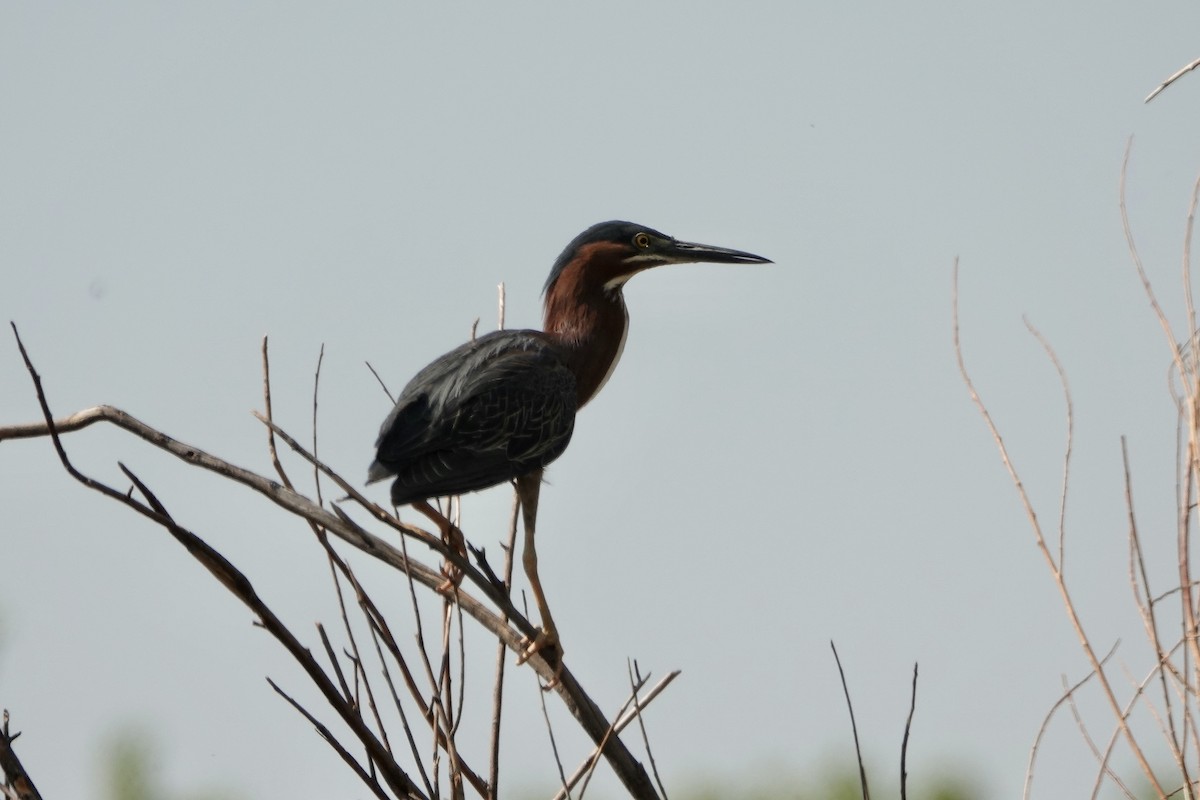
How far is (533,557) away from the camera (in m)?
4.09

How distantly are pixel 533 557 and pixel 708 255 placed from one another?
180cm

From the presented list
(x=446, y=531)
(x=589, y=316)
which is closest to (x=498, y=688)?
(x=446, y=531)

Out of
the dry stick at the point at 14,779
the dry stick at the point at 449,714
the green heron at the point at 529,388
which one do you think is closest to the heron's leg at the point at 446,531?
the green heron at the point at 529,388

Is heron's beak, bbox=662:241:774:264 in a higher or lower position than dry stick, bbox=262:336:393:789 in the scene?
higher

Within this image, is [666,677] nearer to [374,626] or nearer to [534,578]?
[374,626]

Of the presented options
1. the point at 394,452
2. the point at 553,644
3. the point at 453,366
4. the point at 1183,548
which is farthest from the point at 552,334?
the point at 1183,548

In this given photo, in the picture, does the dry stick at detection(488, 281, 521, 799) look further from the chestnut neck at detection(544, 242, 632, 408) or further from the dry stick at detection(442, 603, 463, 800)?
the chestnut neck at detection(544, 242, 632, 408)

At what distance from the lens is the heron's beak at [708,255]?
5332 millimetres

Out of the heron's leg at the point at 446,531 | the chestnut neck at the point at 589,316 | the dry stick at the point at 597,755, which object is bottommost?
the dry stick at the point at 597,755

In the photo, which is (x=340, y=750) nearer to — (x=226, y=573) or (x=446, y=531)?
(x=226, y=573)

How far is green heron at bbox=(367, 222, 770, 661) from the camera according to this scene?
4137 millimetres

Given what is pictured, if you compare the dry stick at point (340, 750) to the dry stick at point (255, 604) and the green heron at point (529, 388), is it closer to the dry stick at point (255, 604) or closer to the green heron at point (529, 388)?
the dry stick at point (255, 604)

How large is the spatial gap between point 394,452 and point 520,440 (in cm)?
44

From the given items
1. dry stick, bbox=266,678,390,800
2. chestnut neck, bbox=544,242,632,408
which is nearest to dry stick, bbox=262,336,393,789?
dry stick, bbox=266,678,390,800
